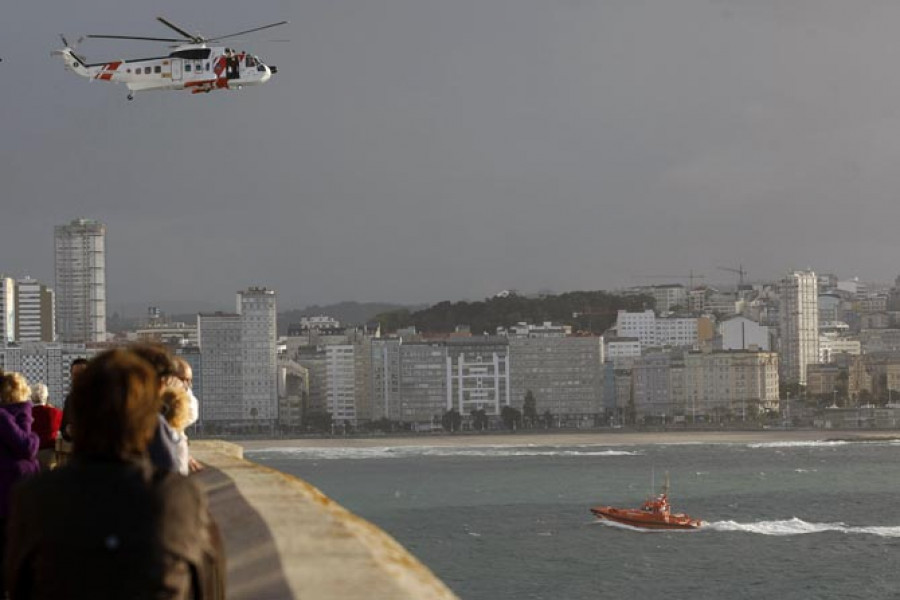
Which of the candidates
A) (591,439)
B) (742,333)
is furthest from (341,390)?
(742,333)

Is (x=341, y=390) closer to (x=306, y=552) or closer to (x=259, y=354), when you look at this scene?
(x=259, y=354)

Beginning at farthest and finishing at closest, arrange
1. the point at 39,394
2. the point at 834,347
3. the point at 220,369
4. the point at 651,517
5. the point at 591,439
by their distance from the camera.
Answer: the point at 834,347 → the point at 220,369 → the point at 591,439 → the point at 651,517 → the point at 39,394

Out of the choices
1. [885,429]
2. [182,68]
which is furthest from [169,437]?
[885,429]

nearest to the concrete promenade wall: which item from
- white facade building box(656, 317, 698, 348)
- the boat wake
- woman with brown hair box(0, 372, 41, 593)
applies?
woman with brown hair box(0, 372, 41, 593)

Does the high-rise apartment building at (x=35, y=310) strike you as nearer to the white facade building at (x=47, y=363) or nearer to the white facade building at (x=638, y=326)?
the white facade building at (x=47, y=363)

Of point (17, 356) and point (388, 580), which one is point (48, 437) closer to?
point (388, 580)

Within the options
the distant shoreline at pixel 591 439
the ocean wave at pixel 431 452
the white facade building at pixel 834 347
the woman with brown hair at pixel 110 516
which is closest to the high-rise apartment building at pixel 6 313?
A: the distant shoreline at pixel 591 439

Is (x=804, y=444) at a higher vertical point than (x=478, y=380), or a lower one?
lower
